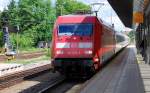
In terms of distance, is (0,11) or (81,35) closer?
(81,35)

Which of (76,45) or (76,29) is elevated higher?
(76,29)

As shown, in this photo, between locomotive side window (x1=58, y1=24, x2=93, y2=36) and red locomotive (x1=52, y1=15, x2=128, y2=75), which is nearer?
red locomotive (x1=52, y1=15, x2=128, y2=75)

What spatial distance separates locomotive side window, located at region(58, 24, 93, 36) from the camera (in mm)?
23125

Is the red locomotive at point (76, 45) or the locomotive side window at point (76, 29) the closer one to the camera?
the red locomotive at point (76, 45)

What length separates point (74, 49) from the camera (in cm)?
2277

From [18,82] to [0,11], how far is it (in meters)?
86.9

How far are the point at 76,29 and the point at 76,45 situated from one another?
2.73ft

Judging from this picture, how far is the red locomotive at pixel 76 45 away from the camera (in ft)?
74.0

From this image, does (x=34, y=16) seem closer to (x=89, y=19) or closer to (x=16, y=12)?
(x=16, y=12)

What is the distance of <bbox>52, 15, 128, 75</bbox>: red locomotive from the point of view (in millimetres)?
22562

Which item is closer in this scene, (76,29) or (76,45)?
(76,45)

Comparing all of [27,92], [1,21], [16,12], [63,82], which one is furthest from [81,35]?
[16,12]

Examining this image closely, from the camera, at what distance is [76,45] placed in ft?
75.0

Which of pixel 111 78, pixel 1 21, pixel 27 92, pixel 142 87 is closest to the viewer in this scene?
pixel 142 87
